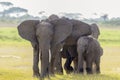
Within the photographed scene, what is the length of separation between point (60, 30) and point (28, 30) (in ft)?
3.37

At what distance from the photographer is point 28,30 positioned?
14.9 metres

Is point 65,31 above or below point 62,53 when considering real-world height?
above

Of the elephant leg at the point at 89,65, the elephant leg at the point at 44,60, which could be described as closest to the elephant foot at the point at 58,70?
the elephant leg at the point at 89,65

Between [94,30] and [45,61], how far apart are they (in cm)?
588

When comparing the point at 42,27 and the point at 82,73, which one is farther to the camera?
the point at 82,73

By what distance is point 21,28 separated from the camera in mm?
15156

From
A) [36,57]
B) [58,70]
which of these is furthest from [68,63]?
[36,57]

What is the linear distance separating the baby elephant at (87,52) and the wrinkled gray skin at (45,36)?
0.86 metres

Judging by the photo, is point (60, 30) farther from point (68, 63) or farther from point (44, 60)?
point (68, 63)

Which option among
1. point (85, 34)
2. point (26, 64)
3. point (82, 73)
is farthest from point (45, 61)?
point (26, 64)

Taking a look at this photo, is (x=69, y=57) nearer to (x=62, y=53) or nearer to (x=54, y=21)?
(x=62, y=53)

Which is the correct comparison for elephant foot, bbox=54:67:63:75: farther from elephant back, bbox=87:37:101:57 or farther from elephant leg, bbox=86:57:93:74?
elephant back, bbox=87:37:101:57

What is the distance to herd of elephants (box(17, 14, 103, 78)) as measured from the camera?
1389 cm

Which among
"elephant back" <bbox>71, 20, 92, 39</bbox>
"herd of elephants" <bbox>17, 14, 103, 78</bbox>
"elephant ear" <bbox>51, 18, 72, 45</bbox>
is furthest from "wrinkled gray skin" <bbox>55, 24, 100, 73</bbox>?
"elephant ear" <bbox>51, 18, 72, 45</bbox>
